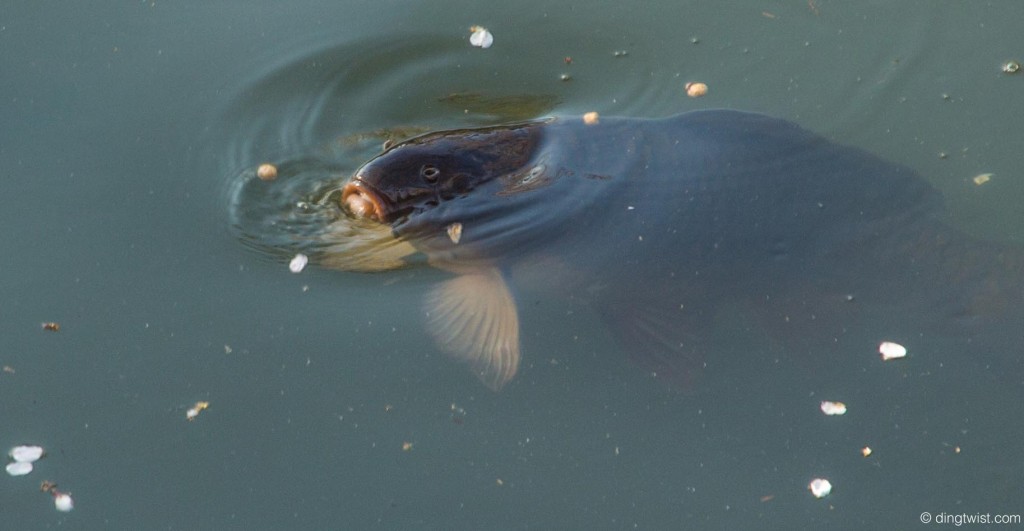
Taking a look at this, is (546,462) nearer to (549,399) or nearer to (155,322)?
(549,399)

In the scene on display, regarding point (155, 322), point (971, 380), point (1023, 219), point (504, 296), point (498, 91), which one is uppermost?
point (498, 91)

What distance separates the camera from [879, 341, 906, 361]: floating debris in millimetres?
3902

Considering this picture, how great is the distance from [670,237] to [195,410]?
67.0 inches

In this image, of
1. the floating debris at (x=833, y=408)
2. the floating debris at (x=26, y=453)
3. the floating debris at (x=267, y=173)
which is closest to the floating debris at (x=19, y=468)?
the floating debris at (x=26, y=453)

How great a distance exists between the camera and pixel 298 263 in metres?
3.97

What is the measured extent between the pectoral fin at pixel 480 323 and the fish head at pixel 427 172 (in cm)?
31

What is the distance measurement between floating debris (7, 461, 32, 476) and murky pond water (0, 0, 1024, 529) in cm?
3

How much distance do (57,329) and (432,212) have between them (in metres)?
1.30

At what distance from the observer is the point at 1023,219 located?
14.0 ft

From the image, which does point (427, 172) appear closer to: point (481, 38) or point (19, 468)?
point (481, 38)

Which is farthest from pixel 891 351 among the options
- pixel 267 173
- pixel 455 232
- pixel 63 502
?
pixel 63 502

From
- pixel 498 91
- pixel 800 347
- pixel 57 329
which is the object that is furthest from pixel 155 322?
pixel 800 347

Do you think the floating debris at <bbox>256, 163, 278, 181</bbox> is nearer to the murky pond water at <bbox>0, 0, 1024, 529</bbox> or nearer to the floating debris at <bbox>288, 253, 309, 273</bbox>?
the murky pond water at <bbox>0, 0, 1024, 529</bbox>

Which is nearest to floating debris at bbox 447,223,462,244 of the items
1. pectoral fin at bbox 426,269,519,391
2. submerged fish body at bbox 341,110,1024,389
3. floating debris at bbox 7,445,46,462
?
submerged fish body at bbox 341,110,1024,389
